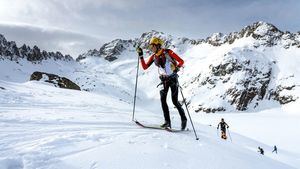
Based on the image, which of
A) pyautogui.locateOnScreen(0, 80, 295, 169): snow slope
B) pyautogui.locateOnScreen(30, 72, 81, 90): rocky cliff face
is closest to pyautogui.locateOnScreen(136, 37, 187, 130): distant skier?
pyautogui.locateOnScreen(0, 80, 295, 169): snow slope

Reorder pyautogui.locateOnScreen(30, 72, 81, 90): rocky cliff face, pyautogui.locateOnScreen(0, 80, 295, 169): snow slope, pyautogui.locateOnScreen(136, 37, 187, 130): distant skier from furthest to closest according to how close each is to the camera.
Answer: pyautogui.locateOnScreen(30, 72, 81, 90): rocky cliff face < pyautogui.locateOnScreen(136, 37, 187, 130): distant skier < pyautogui.locateOnScreen(0, 80, 295, 169): snow slope

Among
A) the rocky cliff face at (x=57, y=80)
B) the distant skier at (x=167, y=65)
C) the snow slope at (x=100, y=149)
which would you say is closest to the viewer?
the snow slope at (x=100, y=149)

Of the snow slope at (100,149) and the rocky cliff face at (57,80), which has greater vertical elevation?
the rocky cliff face at (57,80)

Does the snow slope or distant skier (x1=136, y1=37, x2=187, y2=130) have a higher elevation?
distant skier (x1=136, y1=37, x2=187, y2=130)

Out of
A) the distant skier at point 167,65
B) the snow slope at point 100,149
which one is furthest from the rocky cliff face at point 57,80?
the snow slope at point 100,149

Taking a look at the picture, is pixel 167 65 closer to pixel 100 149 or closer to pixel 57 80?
pixel 100 149

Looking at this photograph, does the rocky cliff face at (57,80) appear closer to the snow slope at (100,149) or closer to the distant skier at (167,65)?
the distant skier at (167,65)

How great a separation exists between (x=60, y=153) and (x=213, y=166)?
3298 mm

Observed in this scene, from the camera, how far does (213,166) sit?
25.5ft

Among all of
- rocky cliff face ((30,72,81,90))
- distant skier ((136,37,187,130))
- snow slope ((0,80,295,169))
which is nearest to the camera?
snow slope ((0,80,295,169))

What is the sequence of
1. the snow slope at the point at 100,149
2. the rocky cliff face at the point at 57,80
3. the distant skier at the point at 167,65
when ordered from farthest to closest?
the rocky cliff face at the point at 57,80 < the distant skier at the point at 167,65 < the snow slope at the point at 100,149

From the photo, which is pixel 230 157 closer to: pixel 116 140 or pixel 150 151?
pixel 150 151

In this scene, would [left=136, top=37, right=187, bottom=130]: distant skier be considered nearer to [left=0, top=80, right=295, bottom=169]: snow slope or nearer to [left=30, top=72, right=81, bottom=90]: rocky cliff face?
[left=0, top=80, right=295, bottom=169]: snow slope

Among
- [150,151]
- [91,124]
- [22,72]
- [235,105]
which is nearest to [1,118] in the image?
[91,124]
